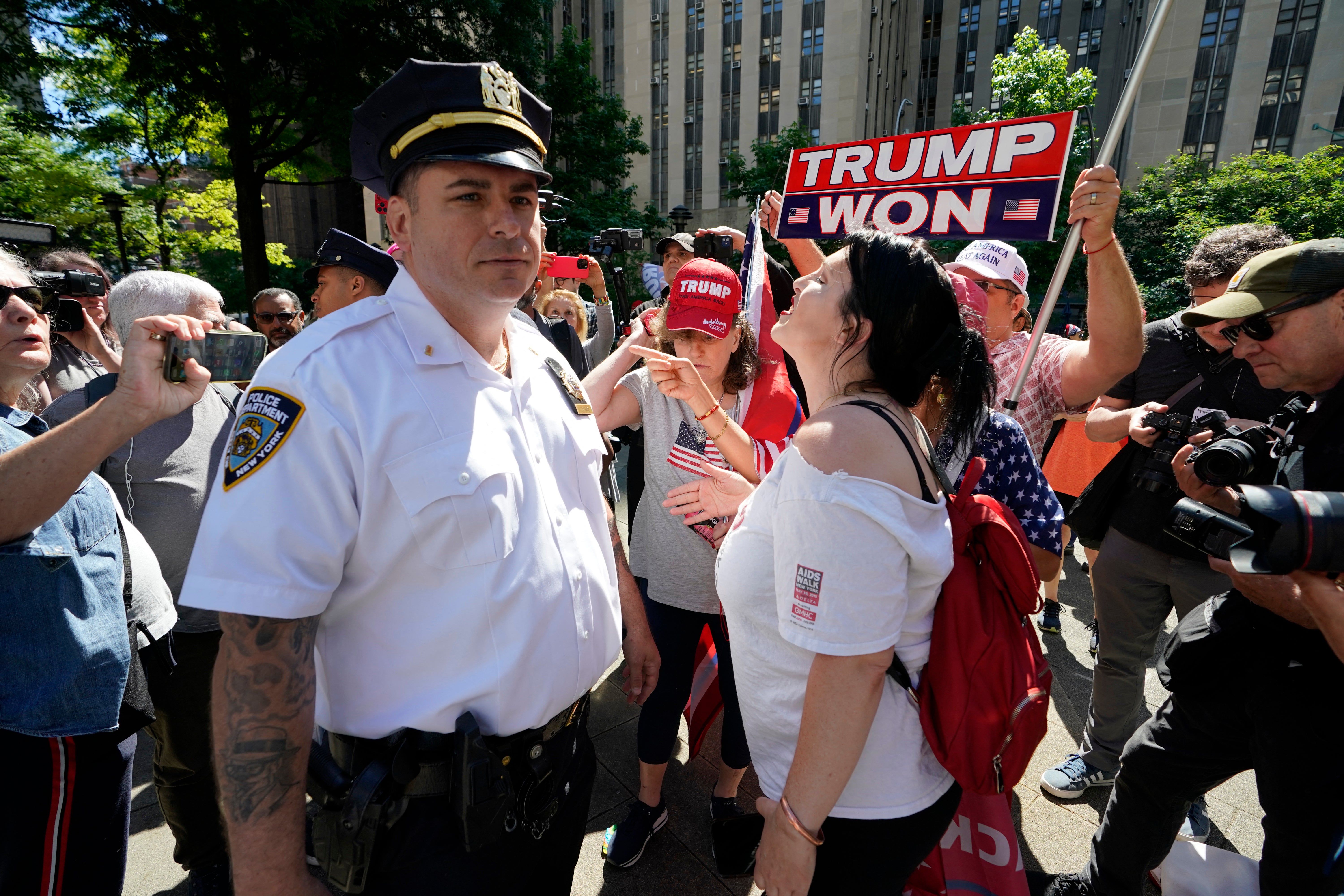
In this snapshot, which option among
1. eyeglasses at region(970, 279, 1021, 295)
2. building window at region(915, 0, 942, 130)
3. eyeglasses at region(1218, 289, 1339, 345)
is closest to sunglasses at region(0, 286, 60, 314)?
eyeglasses at region(1218, 289, 1339, 345)

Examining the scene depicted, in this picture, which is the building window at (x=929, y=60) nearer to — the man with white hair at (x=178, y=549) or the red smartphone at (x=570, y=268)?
the red smartphone at (x=570, y=268)

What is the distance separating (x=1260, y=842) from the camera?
8.57ft

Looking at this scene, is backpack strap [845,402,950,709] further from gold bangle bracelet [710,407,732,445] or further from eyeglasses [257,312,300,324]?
eyeglasses [257,312,300,324]

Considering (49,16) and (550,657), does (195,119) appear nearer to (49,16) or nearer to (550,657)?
A: (49,16)

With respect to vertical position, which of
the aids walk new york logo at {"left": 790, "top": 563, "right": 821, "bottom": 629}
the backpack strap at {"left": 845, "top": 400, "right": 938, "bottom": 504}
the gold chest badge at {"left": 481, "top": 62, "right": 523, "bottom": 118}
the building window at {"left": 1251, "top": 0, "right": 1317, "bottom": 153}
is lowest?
the aids walk new york logo at {"left": 790, "top": 563, "right": 821, "bottom": 629}

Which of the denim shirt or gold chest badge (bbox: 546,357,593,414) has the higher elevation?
gold chest badge (bbox: 546,357,593,414)

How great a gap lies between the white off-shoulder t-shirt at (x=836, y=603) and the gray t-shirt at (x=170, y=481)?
1.99 m

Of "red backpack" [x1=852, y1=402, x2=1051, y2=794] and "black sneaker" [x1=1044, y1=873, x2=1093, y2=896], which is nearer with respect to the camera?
"red backpack" [x1=852, y1=402, x2=1051, y2=794]

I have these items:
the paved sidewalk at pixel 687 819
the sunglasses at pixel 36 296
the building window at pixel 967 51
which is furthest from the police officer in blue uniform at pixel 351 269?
the building window at pixel 967 51


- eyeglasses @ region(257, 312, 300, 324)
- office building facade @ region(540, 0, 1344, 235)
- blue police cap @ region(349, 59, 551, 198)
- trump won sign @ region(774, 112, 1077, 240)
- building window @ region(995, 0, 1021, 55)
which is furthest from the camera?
building window @ region(995, 0, 1021, 55)

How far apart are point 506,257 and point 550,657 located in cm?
91

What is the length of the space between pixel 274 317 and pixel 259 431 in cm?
447

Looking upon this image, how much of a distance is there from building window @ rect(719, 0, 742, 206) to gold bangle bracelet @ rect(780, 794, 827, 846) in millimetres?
37776

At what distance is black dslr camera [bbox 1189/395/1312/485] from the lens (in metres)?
1.76
